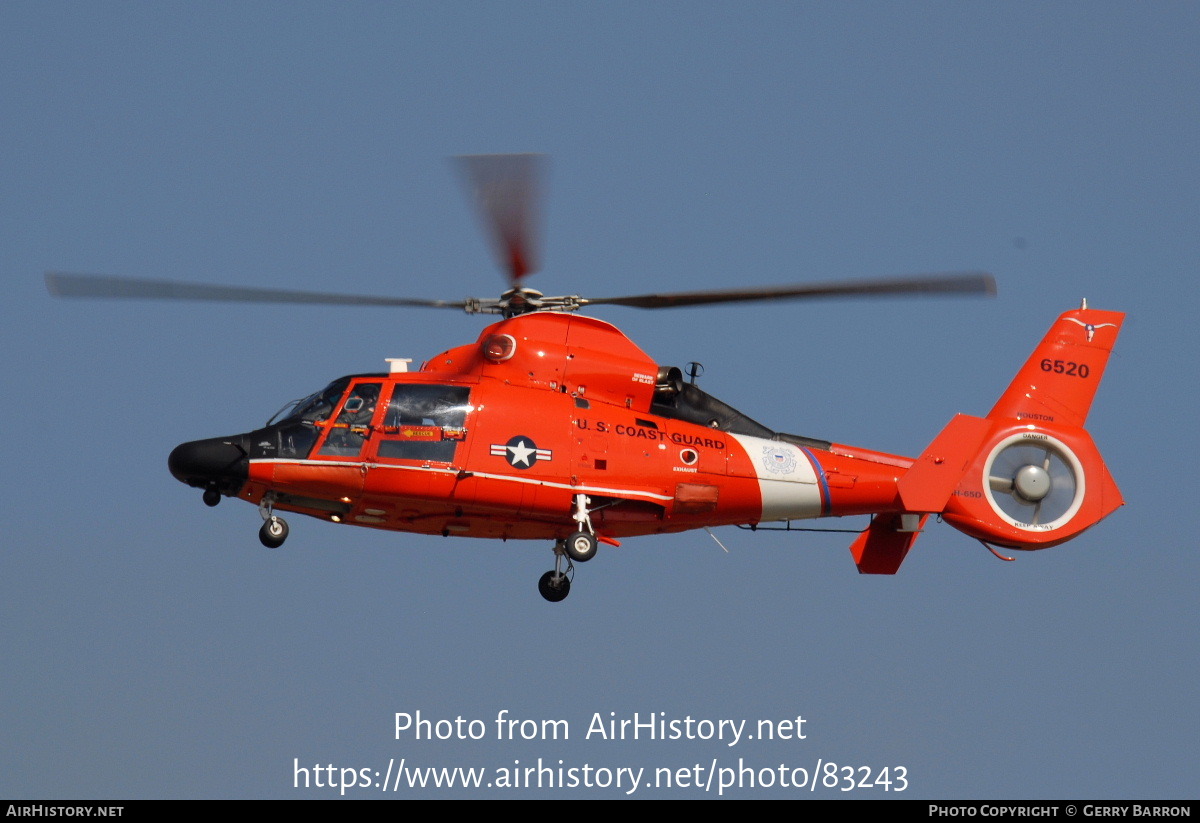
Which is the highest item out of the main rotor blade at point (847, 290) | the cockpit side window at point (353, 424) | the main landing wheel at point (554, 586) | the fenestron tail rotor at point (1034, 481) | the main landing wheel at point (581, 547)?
the main rotor blade at point (847, 290)

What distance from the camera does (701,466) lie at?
75.7 feet

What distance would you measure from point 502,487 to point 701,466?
2.79m

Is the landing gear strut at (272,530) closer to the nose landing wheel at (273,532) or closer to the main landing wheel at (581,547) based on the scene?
the nose landing wheel at (273,532)

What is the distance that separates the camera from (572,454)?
73.7ft

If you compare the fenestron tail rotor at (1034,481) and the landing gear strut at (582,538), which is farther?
the fenestron tail rotor at (1034,481)

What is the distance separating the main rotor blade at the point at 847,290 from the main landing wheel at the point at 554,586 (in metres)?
4.09

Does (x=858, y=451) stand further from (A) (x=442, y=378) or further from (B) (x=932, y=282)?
(A) (x=442, y=378)

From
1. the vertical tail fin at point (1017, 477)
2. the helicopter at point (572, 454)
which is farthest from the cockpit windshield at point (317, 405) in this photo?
the vertical tail fin at point (1017, 477)

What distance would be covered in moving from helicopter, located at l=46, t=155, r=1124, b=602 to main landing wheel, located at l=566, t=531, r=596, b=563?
0.07ft

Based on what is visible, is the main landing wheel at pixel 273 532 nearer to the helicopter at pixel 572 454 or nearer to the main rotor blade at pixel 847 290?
the helicopter at pixel 572 454

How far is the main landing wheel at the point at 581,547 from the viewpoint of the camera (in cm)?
2227

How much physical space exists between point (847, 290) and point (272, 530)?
799 cm

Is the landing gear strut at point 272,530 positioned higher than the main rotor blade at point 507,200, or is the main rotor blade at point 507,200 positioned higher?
the main rotor blade at point 507,200

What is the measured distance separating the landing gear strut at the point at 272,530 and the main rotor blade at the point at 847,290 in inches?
219
